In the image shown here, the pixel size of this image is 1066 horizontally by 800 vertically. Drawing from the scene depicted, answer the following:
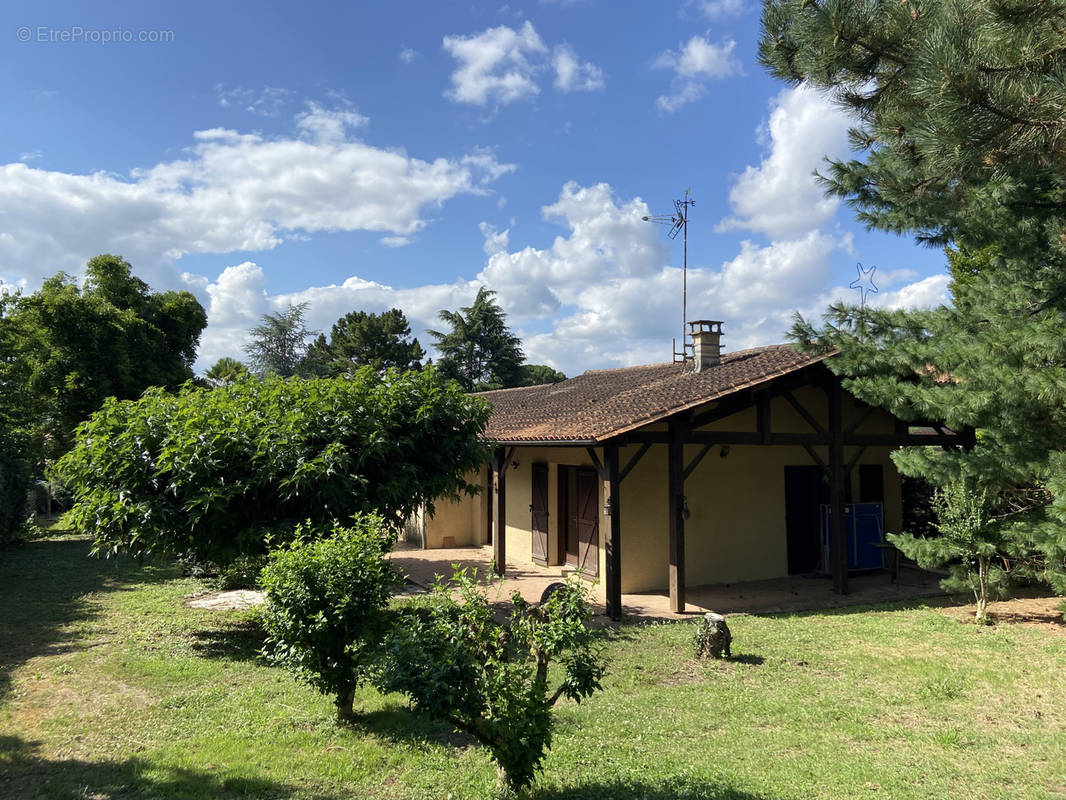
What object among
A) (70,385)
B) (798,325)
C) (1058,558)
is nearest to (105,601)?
(70,385)

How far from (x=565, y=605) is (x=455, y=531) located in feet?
39.8

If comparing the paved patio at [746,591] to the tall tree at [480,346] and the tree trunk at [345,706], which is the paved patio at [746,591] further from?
the tall tree at [480,346]

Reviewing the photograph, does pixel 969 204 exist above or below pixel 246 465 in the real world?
above

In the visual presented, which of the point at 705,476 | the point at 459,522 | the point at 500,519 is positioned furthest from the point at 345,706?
the point at 459,522

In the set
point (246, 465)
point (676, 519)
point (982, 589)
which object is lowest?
point (982, 589)

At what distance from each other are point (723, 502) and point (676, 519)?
2511mm

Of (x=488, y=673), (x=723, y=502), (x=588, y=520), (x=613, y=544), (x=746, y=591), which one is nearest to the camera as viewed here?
(x=488, y=673)

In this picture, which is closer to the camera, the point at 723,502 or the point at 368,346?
the point at 723,502

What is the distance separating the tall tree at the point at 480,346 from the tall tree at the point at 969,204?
111ft

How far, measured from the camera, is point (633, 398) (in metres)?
11.3

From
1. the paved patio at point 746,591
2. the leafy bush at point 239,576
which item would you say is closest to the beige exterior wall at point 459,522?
the paved patio at point 746,591

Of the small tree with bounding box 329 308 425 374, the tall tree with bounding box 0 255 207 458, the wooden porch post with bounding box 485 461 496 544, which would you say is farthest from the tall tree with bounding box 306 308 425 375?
the wooden porch post with bounding box 485 461 496 544

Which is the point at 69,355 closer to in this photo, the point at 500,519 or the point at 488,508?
the point at 488,508

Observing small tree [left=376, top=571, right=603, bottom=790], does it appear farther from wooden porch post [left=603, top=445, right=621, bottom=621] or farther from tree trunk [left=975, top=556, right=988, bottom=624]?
tree trunk [left=975, top=556, right=988, bottom=624]
